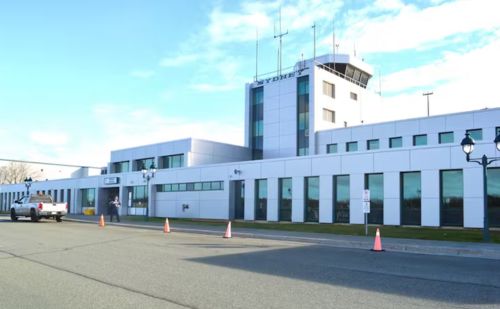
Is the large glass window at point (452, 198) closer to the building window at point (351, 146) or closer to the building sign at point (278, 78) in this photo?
the building window at point (351, 146)

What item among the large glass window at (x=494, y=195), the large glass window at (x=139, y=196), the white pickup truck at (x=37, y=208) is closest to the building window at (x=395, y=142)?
the large glass window at (x=494, y=195)

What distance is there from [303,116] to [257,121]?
689 cm

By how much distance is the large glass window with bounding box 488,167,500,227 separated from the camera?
2600 cm

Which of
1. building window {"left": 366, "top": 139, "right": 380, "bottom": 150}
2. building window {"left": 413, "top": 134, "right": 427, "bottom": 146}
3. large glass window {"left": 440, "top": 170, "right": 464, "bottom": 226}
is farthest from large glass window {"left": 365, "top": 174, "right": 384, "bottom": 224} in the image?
building window {"left": 366, "top": 139, "right": 380, "bottom": 150}

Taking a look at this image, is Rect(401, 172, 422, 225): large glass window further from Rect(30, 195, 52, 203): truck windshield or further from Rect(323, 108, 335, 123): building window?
Rect(30, 195, 52, 203): truck windshield

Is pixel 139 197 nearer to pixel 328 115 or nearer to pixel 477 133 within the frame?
pixel 328 115

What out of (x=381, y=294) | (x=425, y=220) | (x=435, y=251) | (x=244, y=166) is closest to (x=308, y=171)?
(x=244, y=166)

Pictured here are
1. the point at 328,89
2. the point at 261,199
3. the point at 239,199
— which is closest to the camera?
the point at 261,199

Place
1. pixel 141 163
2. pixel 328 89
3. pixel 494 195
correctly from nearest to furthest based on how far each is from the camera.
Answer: pixel 494 195 < pixel 328 89 < pixel 141 163

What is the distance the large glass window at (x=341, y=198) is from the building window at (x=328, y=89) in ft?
66.8

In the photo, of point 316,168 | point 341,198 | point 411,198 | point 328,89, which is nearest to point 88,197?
point 328,89

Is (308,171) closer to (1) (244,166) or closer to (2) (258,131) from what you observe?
(1) (244,166)

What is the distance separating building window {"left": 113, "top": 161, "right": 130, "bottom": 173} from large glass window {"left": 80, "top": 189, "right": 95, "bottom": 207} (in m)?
3.83

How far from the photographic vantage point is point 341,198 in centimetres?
3177
